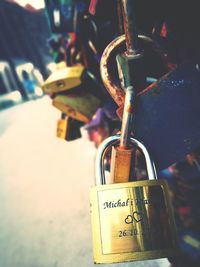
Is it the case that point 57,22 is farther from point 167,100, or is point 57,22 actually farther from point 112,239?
point 112,239

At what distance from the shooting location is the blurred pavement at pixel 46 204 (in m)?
1.24

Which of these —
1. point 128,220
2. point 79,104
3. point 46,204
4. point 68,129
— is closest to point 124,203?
point 128,220

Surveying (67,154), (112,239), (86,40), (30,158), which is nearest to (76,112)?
(86,40)

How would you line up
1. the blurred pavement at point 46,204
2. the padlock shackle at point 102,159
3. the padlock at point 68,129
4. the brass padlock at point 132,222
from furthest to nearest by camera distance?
the padlock at point 68,129 < the blurred pavement at point 46,204 < the padlock shackle at point 102,159 < the brass padlock at point 132,222

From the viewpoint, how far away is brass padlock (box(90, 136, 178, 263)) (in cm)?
57

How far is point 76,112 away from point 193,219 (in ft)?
3.73

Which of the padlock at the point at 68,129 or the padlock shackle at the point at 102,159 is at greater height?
the padlock shackle at the point at 102,159

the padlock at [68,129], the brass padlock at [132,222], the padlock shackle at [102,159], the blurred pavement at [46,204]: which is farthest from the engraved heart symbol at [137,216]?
the padlock at [68,129]

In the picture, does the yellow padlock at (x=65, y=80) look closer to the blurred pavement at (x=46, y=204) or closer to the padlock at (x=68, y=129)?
the padlock at (x=68, y=129)

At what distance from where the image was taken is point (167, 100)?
2.33ft

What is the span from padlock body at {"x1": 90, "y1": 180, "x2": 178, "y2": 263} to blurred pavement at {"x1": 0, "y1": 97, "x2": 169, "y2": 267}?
359mm

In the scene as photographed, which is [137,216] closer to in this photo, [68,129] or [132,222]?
[132,222]

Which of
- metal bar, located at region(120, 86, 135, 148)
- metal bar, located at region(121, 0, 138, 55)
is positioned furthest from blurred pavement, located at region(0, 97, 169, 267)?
metal bar, located at region(121, 0, 138, 55)

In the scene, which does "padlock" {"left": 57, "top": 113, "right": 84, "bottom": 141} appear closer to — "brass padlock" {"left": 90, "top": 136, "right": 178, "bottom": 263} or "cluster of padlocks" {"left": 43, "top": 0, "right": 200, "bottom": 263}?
"cluster of padlocks" {"left": 43, "top": 0, "right": 200, "bottom": 263}
